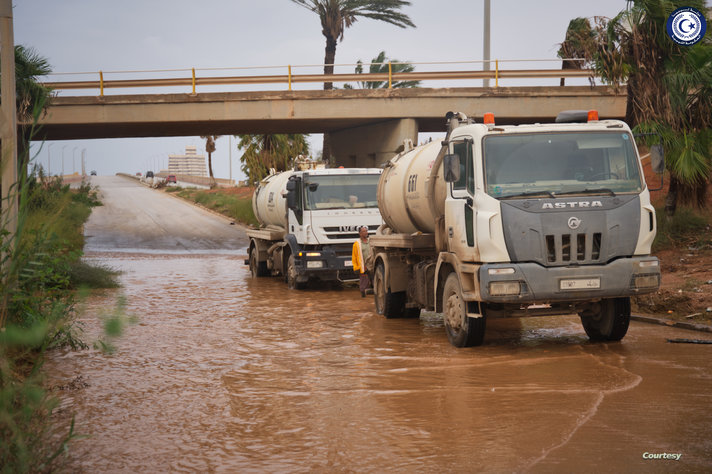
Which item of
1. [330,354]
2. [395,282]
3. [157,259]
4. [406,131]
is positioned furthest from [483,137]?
[157,259]

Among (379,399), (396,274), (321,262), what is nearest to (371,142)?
(321,262)

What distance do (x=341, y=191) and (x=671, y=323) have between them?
8.90 metres

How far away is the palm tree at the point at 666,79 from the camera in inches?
711

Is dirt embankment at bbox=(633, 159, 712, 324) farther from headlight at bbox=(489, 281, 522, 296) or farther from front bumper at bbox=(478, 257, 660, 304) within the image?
headlight at bbox=(489, 281, 522, 296)

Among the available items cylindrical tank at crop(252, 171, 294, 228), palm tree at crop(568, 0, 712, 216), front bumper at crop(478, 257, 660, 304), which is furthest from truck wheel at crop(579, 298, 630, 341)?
cylindrical tank at crop(252, 171, 294, 228)

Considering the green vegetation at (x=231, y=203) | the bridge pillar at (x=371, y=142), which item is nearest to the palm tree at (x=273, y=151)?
the green vegetation at (x=231, y=203)

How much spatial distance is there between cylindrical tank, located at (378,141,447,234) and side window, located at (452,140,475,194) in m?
0.84

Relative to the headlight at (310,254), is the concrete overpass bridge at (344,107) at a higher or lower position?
higher

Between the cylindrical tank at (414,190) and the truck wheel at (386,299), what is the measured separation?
0.85m

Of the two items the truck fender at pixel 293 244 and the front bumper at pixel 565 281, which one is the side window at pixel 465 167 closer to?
the front bumper at pixel 565 281

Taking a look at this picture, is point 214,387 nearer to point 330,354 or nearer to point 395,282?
point 330,354

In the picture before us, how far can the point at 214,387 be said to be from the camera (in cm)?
902

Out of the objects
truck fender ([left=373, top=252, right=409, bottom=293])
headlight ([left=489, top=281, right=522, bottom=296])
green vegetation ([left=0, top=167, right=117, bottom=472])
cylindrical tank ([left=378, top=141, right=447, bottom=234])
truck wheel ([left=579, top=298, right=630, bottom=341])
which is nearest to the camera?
green vegetation ([left=0, top=167, right=117, bottom=472])

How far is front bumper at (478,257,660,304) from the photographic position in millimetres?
10078
